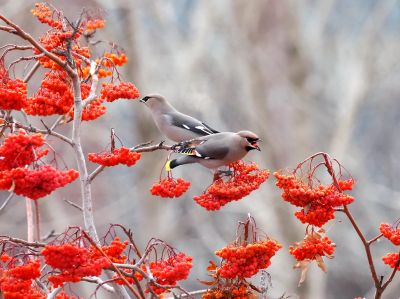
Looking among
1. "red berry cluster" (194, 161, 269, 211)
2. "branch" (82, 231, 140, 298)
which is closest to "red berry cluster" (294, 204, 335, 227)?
"red berry cluster" (194, 161, 269, 211)

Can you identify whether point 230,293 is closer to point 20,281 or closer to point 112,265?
point 112,265

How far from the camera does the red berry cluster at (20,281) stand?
2.92 meters

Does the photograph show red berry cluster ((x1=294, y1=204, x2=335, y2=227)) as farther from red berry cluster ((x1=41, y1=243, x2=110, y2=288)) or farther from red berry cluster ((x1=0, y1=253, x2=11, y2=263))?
red berry cluster ((x1=0, y1=253, x2=11, y2=263))

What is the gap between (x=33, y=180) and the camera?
2783 millimetres

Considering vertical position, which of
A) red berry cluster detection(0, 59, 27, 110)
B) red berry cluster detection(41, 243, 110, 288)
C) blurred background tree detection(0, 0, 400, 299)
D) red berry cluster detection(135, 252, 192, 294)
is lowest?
red berry cluster detection(41, 243, 110, 288)

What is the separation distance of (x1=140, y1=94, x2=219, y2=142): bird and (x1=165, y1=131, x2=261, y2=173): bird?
0.94m

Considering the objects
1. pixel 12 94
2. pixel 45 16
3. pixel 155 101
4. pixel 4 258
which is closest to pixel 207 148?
pixel 45 16

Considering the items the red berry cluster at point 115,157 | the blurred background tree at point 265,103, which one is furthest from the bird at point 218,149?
the blurred background tree at point 265,103

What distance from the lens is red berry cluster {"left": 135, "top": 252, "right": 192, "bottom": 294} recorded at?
3072 millimetres

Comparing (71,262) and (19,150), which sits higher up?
(19,150)

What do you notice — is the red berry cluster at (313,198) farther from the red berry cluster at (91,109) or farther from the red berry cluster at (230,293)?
the red berry cluster at (91,109)

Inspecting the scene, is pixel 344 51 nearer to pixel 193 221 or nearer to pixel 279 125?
pixel 279 125

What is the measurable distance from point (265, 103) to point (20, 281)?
565 inches

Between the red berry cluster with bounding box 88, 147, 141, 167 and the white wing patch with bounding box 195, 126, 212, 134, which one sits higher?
the white wing patch with bounding box 195, 126, 212, 134
